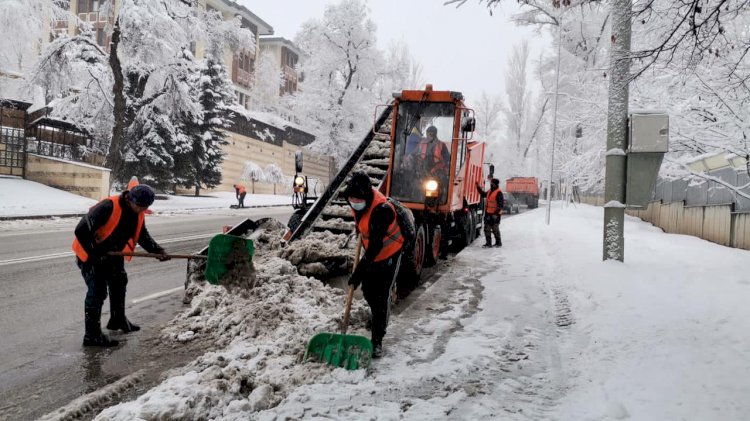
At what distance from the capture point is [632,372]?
4.05 meters

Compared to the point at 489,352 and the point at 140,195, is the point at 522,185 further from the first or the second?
the point at 140,195

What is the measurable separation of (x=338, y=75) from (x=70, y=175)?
63.7 feet

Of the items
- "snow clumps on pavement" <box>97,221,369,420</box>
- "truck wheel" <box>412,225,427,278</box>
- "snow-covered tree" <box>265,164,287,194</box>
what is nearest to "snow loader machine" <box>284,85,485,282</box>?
"truck wheel" <box>412,225,427,278</box>

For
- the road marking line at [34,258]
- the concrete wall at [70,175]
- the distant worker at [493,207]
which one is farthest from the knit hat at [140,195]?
the concrete wall at [70,175]

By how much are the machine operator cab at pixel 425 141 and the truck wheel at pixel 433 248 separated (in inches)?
27.1

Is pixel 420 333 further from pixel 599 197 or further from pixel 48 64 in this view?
pixel 599 197

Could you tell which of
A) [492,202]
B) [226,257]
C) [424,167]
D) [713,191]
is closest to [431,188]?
[424,167]

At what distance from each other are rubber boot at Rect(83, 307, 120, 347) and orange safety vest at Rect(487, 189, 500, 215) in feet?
30.0

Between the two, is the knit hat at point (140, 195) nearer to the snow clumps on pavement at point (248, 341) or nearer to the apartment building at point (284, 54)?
the snow clumps on pavement at point (248, 341)

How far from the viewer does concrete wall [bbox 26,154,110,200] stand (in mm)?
20000

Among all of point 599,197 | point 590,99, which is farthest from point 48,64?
point 599,197

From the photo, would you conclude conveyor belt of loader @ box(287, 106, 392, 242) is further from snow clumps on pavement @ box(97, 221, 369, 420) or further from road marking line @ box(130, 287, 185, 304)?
road marking line @ box(130, 287, 185, 304)

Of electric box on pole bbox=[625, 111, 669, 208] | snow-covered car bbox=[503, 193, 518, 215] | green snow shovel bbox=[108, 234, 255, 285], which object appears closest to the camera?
green snow shovel bbox=[108, 234, 255, 285]

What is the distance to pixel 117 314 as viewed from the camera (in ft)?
16.7
